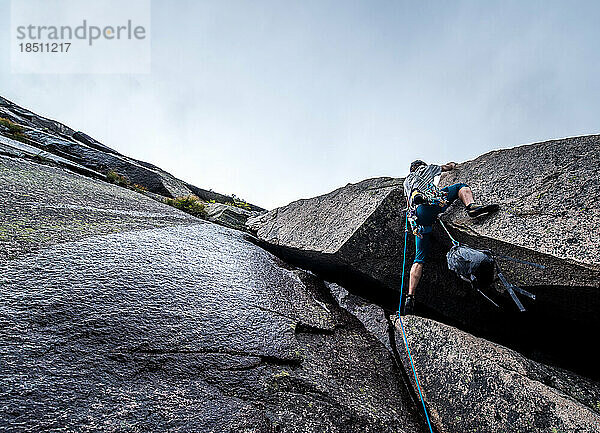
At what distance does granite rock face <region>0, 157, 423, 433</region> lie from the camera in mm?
2656

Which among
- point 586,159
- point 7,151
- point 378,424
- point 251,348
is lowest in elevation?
point 378,424

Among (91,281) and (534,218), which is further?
(534,218)

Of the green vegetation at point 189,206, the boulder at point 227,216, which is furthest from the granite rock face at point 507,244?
the green vegetation at point 189,206

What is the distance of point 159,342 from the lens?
3.47 meters

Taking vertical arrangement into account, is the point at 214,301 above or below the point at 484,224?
below

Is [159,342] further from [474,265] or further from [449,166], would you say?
[449,166]

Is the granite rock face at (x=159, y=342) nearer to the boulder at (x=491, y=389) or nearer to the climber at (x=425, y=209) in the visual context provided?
the boulder at (x=491, y=389)

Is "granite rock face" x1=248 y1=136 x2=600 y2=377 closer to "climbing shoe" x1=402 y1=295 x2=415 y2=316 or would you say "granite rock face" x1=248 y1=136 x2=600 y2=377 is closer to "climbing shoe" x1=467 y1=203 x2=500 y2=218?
"climbing shoe" x1=467 y1=203 x2=500 y2=218

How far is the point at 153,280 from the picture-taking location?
14.7ft

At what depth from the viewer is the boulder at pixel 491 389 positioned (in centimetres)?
350

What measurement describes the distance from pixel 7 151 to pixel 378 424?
10880 mm

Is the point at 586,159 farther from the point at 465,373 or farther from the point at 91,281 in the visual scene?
the point at 91,281

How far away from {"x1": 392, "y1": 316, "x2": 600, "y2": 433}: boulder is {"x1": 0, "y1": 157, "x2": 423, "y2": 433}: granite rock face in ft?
1.54

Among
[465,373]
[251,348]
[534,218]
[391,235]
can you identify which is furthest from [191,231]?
[534,218]
